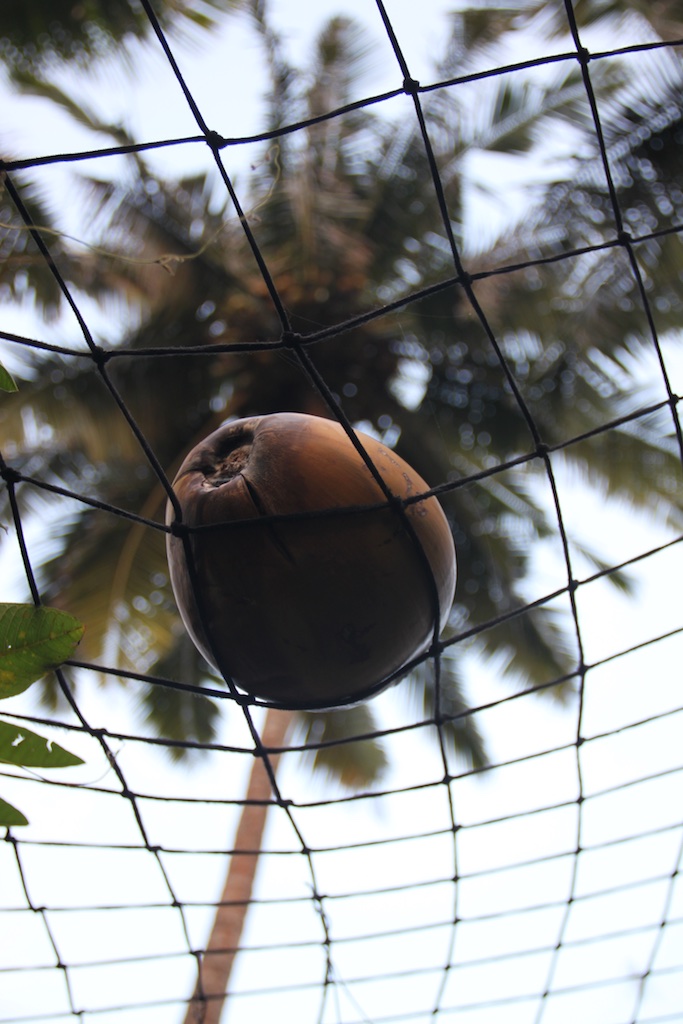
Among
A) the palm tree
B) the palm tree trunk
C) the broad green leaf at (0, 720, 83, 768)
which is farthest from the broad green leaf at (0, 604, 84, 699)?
the palm tree

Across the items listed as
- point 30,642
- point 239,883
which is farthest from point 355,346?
point 30,642

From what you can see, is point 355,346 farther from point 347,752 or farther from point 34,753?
point 34,753

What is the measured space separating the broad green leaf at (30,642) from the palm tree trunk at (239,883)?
275 cm

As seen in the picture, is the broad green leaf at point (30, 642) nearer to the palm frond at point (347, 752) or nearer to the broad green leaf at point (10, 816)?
the broad green leaf at point (10, 816)

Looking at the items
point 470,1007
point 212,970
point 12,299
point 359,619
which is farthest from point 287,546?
point 12,299

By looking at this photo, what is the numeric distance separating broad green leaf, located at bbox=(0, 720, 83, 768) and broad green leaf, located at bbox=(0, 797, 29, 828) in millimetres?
50

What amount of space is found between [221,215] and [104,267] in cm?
81

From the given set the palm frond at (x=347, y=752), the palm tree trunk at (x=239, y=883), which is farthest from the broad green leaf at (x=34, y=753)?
the palm frond at (x=347, y=752)

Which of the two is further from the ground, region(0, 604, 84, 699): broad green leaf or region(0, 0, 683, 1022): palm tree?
region(0, 0, 683, 1022): palm tree

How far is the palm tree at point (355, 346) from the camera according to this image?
207 inches

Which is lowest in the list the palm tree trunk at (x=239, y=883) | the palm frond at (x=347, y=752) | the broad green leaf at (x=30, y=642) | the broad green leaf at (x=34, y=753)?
the broad green leaf at (x=34, y=753)

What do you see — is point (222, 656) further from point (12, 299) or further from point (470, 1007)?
point (12, 299)

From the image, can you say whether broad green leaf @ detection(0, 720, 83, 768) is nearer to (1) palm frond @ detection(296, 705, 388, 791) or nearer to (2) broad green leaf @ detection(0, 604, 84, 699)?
(2) broad green leaf @ detection(0, 604, 84, 699)

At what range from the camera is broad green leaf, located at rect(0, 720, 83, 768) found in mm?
1107
